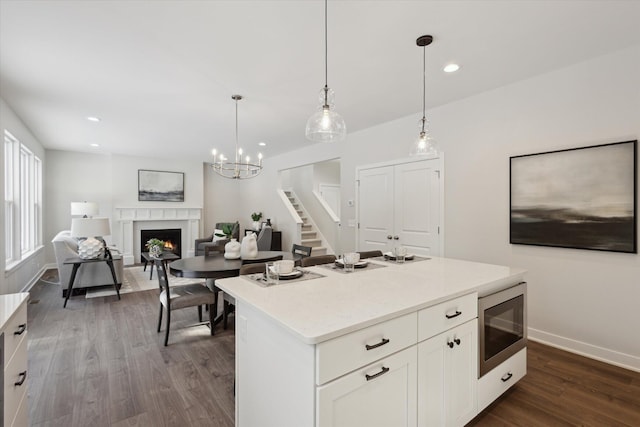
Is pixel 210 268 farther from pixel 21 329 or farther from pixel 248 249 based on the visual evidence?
pixel 21 329

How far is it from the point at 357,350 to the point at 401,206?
3352mm

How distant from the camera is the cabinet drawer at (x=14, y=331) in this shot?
4.16 ft

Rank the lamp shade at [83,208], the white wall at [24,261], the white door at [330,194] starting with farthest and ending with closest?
1. the white door at [330,194]
2. the lamp shade at [83,208]
3. the white wall at [24,261]

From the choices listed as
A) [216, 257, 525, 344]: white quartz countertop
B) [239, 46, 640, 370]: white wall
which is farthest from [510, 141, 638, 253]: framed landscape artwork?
[216, 257, 525, 344]: white quartz countertop

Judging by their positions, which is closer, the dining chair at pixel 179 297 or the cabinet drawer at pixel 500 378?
the cabinet drawer at pixel 500 378

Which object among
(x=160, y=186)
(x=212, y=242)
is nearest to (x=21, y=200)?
(x=160, y=186)

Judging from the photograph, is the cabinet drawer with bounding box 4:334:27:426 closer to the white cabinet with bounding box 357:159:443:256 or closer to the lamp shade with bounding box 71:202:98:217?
the white cabinet with bounding box 357:159:443:256

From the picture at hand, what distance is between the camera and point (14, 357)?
54.1 inches

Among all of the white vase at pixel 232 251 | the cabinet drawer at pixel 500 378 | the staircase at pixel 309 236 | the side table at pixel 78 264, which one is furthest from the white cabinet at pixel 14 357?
the staircase at pixel 309 236

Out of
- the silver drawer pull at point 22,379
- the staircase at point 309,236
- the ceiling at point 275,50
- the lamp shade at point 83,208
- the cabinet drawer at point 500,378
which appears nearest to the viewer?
the silver drawer pull at point 22,379

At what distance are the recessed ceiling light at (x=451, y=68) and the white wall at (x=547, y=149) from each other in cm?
50

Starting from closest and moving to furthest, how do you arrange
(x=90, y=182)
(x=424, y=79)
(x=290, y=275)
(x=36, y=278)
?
(x=290, y=275) < (x=424, y=79) < (x=36, y=278) < (x=90, y=182)

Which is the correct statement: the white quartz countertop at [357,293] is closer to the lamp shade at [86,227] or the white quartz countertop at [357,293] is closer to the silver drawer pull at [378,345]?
the silver drawer pull at [378,345]

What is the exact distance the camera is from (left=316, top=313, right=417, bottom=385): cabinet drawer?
113cm
